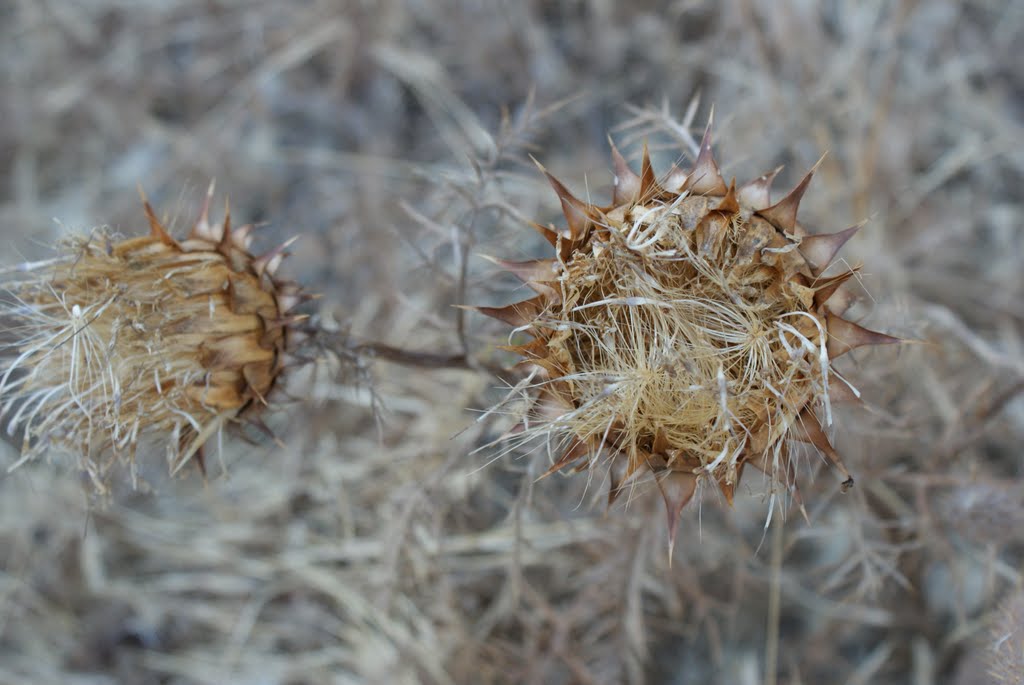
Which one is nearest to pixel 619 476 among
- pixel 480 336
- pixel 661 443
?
pixel 661 443

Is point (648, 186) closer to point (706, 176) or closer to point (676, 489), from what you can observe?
point (706, 176)

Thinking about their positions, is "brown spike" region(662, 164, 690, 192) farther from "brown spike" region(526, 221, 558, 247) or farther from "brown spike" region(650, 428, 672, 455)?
"brown spike" region(650, 428, 672, 455)

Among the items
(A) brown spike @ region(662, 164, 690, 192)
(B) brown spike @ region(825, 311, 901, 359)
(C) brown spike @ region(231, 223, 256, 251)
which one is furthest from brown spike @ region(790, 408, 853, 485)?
(C) brown spike @ region(231, 223, 256, 251)

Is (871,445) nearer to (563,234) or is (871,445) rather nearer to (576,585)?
(576,585)

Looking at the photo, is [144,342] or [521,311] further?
[144,342]

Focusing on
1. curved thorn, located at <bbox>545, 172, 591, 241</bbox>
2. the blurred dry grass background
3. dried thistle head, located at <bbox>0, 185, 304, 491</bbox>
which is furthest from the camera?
the blurred dry grass background

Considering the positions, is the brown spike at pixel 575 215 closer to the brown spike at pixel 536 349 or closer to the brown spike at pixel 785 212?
the brown spike at pixel 536 349
